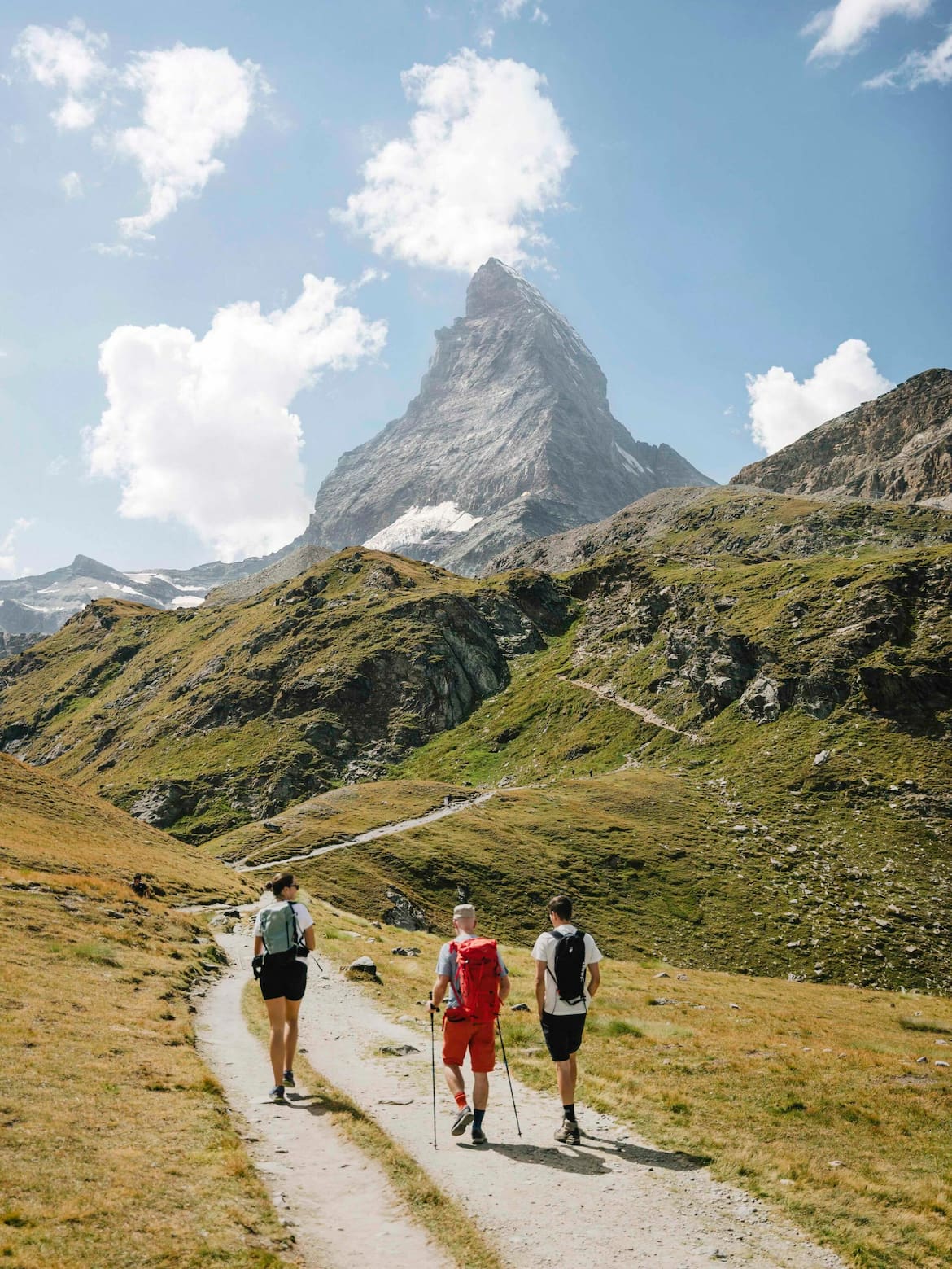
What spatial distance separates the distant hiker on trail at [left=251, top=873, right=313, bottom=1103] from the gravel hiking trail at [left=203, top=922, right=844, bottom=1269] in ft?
2.95

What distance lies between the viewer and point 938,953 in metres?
63.5

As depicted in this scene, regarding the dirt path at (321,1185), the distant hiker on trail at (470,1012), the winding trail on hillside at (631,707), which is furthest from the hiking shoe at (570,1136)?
the winding trail on hillside at (631,707)

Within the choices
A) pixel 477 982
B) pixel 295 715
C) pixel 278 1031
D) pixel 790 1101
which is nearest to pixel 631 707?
pixel 295 715

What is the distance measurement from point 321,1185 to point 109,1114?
3.96 metres

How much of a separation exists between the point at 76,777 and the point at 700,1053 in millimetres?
187195

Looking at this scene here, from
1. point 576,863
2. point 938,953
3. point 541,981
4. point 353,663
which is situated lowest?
point 938,953

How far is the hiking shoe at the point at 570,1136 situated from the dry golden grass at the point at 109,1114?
4.98 m

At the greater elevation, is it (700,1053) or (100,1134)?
(100,1134)

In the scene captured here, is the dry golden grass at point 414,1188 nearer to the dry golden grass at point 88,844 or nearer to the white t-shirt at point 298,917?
the white t-shirt at point 298,917

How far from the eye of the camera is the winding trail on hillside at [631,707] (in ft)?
402

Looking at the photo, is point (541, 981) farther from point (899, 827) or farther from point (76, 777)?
point (76, 777)

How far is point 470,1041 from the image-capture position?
511 inches

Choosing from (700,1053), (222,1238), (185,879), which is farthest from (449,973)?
(185,879)

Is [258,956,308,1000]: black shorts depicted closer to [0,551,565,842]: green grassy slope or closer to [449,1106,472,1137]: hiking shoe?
[449,1106,472,1137]: hiking shoe
